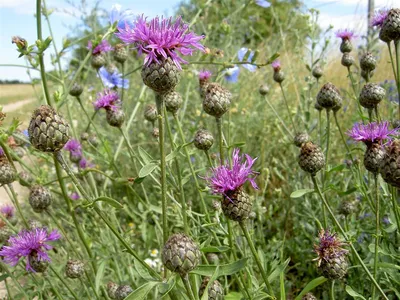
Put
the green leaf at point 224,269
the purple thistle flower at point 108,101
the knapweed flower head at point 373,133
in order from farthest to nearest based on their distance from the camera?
the purple thistle flower at point 108,101 → the knapweed flower head at point 373,133 → the green leaf at point 224,269

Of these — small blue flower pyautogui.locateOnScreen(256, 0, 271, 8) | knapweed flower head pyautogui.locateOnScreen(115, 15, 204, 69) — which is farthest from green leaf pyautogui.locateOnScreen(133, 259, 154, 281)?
small blue flower pyautogui.locateOnScreen(256, 0, 271, 8)

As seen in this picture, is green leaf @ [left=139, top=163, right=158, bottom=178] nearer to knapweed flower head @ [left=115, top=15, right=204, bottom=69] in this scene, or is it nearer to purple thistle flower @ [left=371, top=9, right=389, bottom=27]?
knapweed flower head @ [left=115, top=15, right=204, bottom=69]

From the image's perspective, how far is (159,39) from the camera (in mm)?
1360

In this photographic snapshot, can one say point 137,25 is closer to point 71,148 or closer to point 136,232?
point 71,148

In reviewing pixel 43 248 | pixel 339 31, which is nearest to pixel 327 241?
pixel 43 248

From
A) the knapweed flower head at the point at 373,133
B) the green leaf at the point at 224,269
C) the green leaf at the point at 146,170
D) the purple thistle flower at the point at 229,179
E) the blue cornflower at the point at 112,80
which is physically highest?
the blue cornflower at the point at 112,80

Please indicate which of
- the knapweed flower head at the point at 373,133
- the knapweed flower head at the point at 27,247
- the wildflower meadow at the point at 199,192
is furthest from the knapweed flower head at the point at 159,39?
the knapweed flower head at the point at 27,247

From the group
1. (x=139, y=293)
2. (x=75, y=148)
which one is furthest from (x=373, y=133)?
(x=75, y=148)

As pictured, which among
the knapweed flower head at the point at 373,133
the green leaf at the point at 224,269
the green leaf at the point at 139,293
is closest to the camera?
the green leaf at the point at 139,293

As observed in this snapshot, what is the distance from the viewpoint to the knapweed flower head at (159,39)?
135cm

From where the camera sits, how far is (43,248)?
2010 mm

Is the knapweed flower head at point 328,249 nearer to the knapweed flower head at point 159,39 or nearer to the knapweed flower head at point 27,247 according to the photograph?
the knapweed flower head at point 159,39

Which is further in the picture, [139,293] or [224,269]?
[224,269]

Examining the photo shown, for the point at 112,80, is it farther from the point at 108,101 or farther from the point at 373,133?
the point at 373,133
